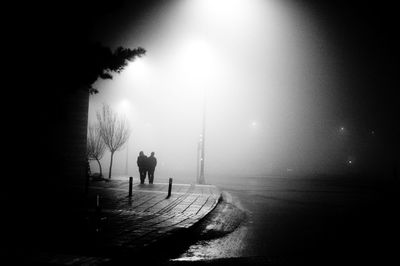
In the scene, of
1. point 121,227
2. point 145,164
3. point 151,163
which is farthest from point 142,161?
point 121,227

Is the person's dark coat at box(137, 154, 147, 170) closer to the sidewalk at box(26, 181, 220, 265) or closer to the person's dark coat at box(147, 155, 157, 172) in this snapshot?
the person's dark coat at box(147, 155, 157, 172)

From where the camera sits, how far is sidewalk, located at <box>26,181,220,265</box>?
5086 millimetres

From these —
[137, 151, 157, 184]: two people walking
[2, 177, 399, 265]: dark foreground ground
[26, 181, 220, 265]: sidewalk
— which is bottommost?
[2, 177, 399, 265]: dark foreground ground

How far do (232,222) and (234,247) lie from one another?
2.77 metres

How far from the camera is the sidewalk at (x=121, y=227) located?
509 cm

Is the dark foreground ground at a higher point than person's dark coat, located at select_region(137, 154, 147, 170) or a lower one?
lower

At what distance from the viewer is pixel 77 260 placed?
469 centimetres

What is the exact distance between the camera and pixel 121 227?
7152 mm

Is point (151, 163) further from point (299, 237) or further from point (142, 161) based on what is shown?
point (299, 237)

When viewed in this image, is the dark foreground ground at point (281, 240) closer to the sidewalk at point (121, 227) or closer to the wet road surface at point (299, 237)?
the wet road surface at point (299, 237)

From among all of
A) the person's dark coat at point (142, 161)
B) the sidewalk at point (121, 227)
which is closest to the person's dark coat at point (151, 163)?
the person's dark coat at point (142, 161)

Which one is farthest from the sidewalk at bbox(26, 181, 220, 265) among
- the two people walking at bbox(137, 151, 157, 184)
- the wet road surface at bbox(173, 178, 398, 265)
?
the two people walking at bbox(137, 151, 157, 184)

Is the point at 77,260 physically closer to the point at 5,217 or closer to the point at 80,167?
the point at 5,217

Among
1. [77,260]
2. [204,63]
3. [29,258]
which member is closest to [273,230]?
[77,260]
